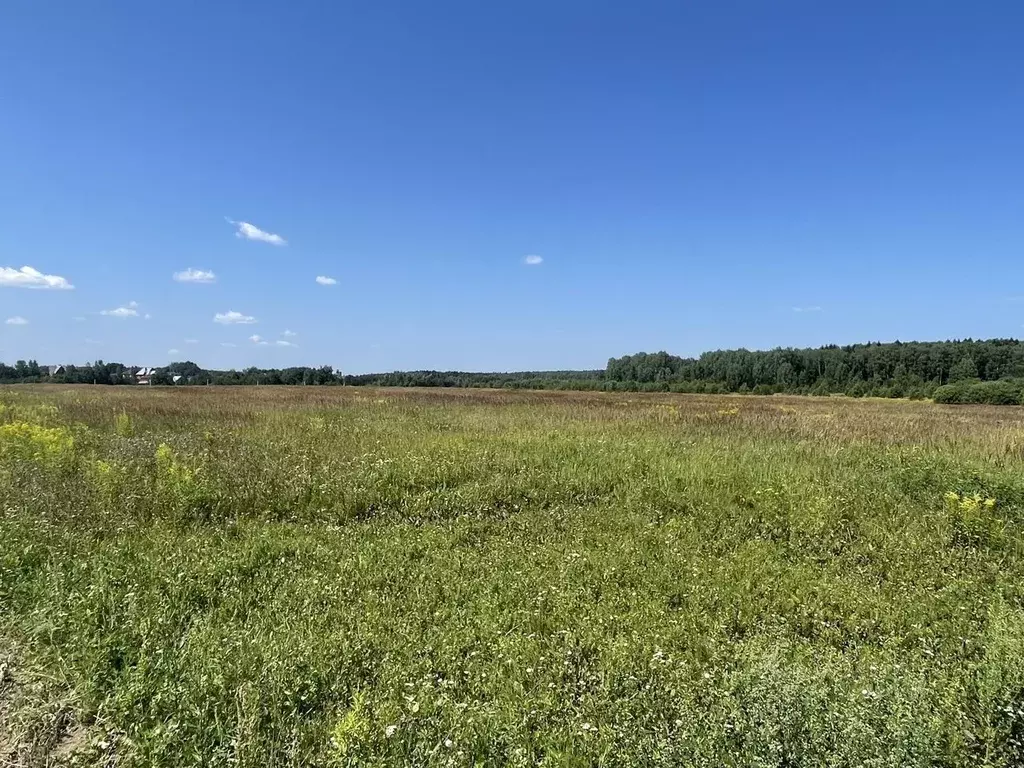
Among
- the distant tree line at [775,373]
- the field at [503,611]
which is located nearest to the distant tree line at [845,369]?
the distant tree line at [775,373]

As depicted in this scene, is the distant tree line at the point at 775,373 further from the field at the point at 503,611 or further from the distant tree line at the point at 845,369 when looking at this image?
the field at the point at 503,611

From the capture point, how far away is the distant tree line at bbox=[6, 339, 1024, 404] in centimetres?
6880

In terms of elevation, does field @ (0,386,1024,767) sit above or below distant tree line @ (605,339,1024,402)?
below

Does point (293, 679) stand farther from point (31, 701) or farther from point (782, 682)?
point (782, 682)

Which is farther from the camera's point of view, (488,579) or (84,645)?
(488,579)

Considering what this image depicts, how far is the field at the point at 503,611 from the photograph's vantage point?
3.03m

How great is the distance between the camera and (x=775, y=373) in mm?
98812

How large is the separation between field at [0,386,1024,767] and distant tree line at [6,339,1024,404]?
181 ft

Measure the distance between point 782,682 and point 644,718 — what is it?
0.93 meters

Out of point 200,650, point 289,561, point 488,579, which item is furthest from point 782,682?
point 289,561

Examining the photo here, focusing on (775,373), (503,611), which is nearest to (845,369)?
(775,373)

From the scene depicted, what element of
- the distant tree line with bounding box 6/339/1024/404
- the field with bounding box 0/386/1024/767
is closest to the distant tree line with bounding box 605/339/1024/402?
the distant tree line with bounding box 6/339/1024/404

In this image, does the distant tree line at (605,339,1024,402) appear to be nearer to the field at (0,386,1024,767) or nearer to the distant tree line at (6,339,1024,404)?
the distant tree line at (6,339,1024,404)

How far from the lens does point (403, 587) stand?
509 cm
